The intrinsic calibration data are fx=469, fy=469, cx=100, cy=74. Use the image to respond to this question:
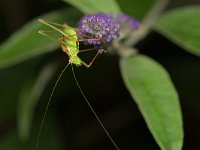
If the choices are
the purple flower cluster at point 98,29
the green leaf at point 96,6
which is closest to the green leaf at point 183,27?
the green leaf at point 96,6

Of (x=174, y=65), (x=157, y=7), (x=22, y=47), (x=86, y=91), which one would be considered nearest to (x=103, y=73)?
(x=86, y=91)

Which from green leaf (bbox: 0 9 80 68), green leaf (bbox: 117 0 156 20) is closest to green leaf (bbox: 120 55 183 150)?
green leaf (bbox: 0 9 80 68)

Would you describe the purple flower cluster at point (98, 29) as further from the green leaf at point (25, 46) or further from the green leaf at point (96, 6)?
the green leaf at point (25, 46)

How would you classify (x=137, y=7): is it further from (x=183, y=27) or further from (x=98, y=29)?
(x=98, y=29)

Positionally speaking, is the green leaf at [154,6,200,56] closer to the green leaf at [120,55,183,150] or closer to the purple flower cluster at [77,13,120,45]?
the green leaf at [120,55,183,150]

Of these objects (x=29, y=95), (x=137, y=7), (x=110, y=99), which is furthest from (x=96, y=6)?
(x=110, y=99)

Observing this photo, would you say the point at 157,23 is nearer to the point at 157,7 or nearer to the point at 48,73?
the point at 157,7
